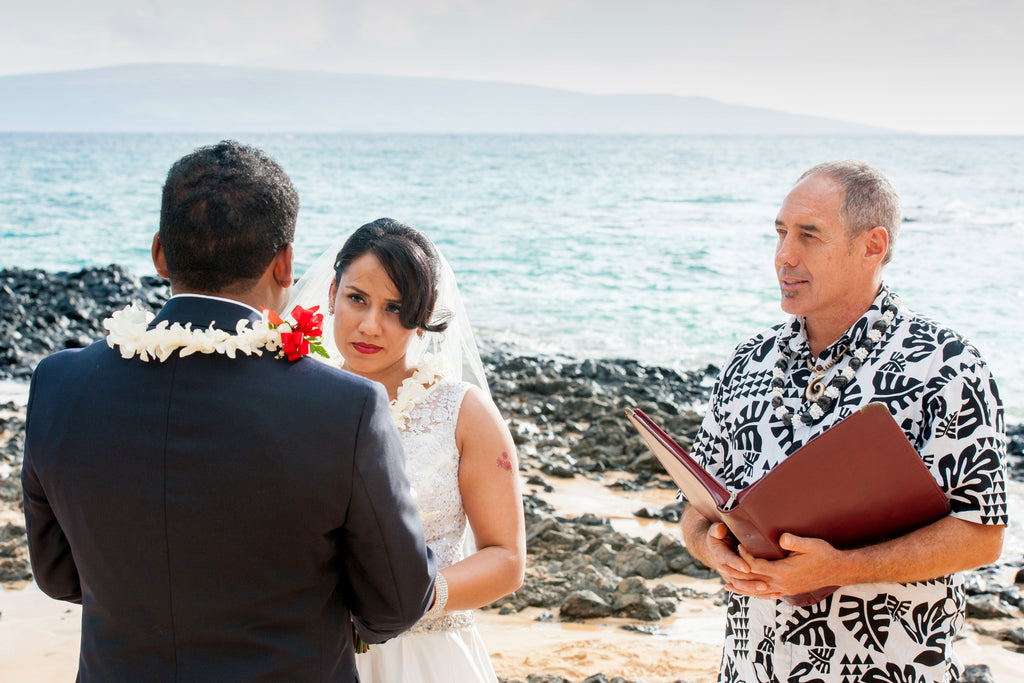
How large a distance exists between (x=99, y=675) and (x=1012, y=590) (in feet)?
19.2

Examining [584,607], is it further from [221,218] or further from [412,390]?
[221,218]

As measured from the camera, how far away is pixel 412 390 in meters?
2.94

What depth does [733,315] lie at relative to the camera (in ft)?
62.4

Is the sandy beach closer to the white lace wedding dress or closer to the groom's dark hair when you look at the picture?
the white lace wedding dress

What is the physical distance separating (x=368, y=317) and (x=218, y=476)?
1.13m

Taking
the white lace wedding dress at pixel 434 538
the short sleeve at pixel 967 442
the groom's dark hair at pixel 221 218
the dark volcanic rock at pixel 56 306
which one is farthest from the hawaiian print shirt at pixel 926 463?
the dark volcanic rock at pixel 56 306

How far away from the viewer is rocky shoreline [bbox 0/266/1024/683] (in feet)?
18.8

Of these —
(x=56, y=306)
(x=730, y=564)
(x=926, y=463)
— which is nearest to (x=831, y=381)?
(x=926, y=463)

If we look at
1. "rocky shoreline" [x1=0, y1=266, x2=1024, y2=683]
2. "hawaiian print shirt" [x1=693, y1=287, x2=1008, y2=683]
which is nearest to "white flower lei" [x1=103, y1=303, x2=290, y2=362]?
"hawaiian print shirt" [x1=693, y1=287, x2=1008, y2=683]

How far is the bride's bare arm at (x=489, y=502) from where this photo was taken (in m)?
2.61

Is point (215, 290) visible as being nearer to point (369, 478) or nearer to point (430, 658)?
point (369, 478)

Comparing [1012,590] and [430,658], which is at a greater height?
[430,658]

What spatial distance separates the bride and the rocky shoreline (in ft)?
6.34

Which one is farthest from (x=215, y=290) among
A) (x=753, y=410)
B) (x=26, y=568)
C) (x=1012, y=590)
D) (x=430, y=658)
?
(x=1012, y=590)
